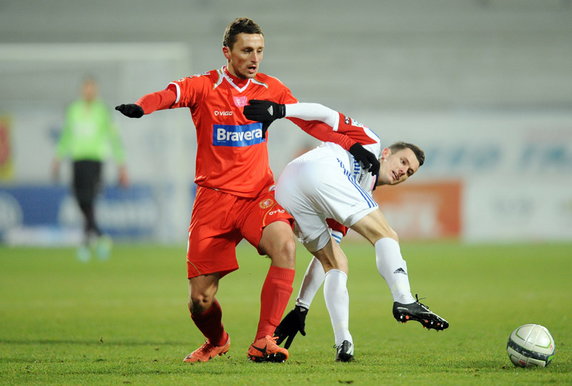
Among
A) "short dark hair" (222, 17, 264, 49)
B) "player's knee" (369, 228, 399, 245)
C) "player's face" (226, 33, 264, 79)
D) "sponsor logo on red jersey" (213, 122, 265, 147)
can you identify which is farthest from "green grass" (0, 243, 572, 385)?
"short dark hair" (222, 17, 264, 49)

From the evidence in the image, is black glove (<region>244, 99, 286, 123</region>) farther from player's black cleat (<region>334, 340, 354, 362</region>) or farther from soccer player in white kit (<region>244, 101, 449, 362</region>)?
player's black cleat (<region>334, 340, 354, 362</region>)

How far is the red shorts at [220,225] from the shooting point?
5.93 meters

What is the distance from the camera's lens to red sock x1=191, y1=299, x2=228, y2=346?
6037 mm

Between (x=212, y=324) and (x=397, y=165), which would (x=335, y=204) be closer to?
(x=397, y=165)

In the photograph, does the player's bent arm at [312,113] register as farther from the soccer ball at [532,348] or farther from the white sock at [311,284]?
the soccer ball at [532,348]

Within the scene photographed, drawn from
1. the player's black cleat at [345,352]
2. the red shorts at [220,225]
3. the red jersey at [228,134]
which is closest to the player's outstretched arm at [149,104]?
the red jersey at [228,134]

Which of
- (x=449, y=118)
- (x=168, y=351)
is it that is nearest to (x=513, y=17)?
(x=449, y=118)

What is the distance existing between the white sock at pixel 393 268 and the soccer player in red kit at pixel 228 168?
58 cm

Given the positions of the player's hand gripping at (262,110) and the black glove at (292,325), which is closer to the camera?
the player's hand gripping at (262,110)

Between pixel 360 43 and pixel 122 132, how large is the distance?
856 cm

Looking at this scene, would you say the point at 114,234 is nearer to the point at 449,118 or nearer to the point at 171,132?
the point at 171,132

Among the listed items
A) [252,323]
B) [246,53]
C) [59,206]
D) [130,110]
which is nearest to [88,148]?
[59,206]

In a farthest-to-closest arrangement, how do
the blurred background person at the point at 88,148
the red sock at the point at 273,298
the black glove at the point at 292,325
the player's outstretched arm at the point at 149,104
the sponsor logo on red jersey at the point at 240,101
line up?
1. the blurred background person at the point at 88,148
2. the black glove at the point at 292,325
3. the sponsor logo on red jersey at the point at 240,101
4. the red sock at the point at 273,298
5. the player's outstretched arm at the point at 149,104

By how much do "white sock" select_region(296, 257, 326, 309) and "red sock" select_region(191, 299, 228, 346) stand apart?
0.52m
